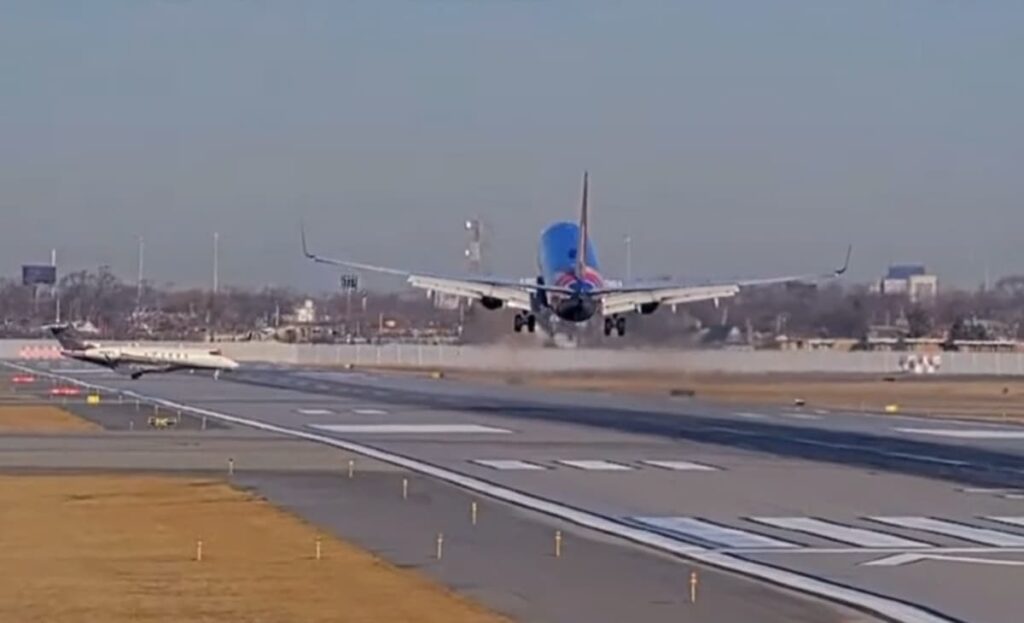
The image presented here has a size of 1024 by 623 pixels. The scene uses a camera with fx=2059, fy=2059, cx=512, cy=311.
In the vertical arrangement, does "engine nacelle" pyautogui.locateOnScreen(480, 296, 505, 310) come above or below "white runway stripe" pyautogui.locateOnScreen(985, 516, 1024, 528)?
above

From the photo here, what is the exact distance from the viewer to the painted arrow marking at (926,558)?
28.2m

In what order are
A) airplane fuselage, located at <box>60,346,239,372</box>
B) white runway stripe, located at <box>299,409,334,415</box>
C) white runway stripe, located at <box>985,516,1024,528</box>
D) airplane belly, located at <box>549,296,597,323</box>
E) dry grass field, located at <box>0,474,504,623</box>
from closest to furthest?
1. dry grass field, located at <box>0,474,504,623</box>
2. white runway stripe, located at <box>985,516,1024,528</box>
3. white runway stripe, located at <box>299,409,334,415</box>
4. airplane belly, located at <box>549,296,597,323</box>
5. airplane fuselage, located at <box>60,346,239,372</box>

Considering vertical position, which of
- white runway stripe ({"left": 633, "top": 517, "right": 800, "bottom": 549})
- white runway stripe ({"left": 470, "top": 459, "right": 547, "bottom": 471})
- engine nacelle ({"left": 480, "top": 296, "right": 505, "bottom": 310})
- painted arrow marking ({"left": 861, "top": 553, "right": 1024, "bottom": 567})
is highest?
engine nacelle ({"left": 480, "top": 296, "right": 505, "bottom": 310})

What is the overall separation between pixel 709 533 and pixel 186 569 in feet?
31.1

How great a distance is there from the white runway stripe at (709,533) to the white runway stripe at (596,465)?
41.9ft

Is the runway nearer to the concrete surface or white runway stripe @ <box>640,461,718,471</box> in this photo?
white runway stripe @ <box>640,461,718,471</box>

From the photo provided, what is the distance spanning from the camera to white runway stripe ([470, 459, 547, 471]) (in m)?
47.5

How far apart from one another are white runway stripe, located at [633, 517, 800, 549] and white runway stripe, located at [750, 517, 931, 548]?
1.00 m

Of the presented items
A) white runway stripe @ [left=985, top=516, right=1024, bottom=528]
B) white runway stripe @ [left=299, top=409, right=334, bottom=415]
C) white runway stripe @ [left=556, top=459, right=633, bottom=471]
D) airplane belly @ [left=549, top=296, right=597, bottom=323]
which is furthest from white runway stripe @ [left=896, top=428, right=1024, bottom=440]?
white runway stripe @ [left=985, top=516, right=1024, bottom=528]

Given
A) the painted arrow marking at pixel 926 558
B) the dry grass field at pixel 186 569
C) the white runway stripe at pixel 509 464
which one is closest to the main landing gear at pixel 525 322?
the white runway stripe at pixel 509 464

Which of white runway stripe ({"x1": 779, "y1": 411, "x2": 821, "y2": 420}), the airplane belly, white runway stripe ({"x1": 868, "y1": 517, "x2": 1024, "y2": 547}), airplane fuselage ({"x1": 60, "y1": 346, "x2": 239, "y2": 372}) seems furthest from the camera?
airplane fuselage ({"x1": 60, "y1": 346, "x2": 239, "y2": 372})

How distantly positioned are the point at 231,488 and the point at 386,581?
50.2 feet

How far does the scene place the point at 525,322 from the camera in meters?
94.6

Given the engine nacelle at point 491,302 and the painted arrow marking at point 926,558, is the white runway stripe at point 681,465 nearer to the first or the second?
the painted arrow marking at point 926,558
